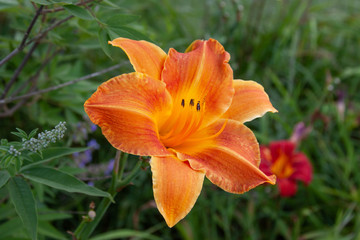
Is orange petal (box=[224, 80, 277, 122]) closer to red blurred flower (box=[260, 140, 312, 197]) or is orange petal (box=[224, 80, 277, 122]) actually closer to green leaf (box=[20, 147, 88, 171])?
green leaf (box=[20, 147, 88, 171])

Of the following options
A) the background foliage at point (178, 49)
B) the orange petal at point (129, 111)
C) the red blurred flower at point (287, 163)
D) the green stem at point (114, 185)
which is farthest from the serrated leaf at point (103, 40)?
the red blurred flower at point (287, 163)

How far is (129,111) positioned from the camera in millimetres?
937

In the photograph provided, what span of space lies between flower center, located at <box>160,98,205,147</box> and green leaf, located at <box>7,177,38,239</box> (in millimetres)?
369

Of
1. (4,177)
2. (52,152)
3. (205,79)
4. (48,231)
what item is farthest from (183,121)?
(48,231)

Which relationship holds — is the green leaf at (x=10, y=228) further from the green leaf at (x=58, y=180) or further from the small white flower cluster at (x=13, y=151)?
the small white flower cluster at (x=13, y=151)

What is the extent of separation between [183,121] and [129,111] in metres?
0.22

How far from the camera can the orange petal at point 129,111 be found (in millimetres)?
893

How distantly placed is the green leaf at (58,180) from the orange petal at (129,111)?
0.14 meters

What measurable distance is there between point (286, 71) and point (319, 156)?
0.84 metres

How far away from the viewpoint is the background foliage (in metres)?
1.26

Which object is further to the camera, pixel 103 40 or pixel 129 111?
pixel 103 40

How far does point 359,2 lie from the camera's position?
4.49m

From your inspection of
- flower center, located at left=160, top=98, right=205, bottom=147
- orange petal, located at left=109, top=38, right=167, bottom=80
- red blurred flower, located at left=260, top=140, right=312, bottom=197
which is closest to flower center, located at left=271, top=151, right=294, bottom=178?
red blurred flower, located at left=260, top=140, right=312, bottom=197

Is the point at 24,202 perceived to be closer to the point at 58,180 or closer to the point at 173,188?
the point at 58,180
